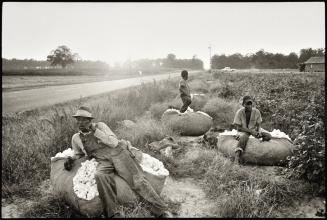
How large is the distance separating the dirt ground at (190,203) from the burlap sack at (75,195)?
35cm

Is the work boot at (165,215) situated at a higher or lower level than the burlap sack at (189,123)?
lower

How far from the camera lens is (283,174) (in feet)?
17.9

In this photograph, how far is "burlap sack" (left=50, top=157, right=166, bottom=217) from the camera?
13.7 feet

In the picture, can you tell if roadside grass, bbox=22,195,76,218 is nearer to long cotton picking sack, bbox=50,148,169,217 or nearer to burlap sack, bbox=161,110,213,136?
long cotton picking sack, bbox=50,148,169,217

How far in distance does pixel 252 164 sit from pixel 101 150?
318 cm

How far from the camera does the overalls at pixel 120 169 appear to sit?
4.23 meters

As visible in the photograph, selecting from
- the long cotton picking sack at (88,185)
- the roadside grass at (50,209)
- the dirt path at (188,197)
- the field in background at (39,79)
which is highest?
the field in background at (39,79)

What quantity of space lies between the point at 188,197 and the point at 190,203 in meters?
0.19

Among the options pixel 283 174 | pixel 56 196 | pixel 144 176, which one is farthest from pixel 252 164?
pixel 56 196

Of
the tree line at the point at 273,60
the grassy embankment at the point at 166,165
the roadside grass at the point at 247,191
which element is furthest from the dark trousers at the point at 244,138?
the tree line at the point at 273,60

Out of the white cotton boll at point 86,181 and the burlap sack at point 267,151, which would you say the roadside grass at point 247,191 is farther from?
the white cotton boll at point 86,181

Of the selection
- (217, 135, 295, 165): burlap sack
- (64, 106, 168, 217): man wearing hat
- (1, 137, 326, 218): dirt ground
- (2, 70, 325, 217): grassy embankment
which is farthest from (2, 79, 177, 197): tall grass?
(217, 135, 295, 165): burlap sack

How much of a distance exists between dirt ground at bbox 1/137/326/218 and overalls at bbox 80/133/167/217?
45cm

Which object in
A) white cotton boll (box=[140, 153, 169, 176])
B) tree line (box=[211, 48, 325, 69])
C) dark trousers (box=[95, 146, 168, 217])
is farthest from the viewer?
tree line (box=[211, 48, 325, 69])
